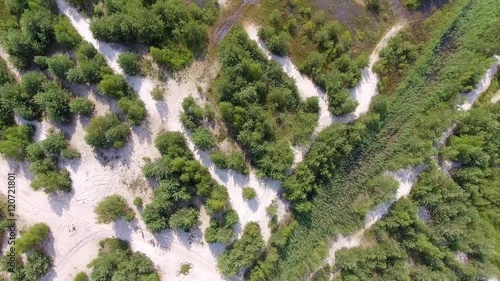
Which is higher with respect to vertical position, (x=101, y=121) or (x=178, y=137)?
(x=101, y=121)

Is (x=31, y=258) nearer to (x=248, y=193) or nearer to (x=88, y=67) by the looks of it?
(x=88, y=67)

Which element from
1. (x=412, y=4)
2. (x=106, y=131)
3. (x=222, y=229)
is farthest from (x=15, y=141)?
(x=412, y=4)

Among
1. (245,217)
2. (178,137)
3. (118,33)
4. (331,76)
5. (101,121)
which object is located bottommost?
(245,217)

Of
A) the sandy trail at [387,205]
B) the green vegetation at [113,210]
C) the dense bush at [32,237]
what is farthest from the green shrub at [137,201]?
the sandy trail at [387,205]

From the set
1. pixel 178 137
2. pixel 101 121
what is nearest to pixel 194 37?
pixel 178 137

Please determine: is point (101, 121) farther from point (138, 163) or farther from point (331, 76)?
point (331, 76)

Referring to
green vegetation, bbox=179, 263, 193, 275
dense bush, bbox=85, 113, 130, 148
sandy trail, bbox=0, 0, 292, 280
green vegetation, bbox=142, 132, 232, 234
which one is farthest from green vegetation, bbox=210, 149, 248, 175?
green vegetation, bbox=179, 263, 193, 275

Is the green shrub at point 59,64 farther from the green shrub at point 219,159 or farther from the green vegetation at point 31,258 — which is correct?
the green shrub at point 219,159
